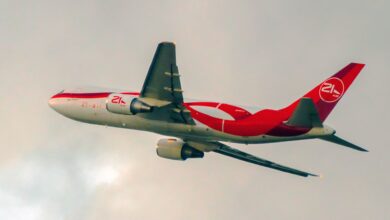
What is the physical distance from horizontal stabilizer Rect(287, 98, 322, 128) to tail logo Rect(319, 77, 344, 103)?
4.05 meters

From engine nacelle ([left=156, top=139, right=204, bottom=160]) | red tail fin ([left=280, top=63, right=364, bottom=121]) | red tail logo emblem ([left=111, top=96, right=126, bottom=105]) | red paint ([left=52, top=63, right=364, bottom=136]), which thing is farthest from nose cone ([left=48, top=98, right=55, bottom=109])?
red tail fin ([left=280, top=63, right=364, bottom=121])

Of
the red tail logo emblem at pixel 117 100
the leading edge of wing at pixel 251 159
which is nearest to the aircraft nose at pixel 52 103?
the red tail logo emblem at pixel 117 100

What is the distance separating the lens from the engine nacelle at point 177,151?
7619cm

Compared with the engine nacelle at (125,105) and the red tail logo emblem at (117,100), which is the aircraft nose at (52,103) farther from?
the red tail logo emblem at (117,100)

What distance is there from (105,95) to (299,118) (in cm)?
1757

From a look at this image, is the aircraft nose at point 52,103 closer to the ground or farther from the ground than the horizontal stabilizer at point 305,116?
closer to the ground

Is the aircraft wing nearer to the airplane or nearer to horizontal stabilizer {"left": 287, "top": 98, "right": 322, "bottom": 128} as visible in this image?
the airplane

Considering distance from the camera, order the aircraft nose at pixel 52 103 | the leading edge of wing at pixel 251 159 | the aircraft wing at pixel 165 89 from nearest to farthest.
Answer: the aircraft wing at pixel 165 89, the leading edge of wing at pixel 251 159, the aircraft nose at pixel 52 103

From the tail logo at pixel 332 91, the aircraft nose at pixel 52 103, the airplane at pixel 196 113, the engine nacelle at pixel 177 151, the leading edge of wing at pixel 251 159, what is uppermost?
the tail logo at pixel 332 91

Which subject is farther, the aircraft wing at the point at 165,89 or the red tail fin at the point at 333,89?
the red tail fin at the point at 333,89

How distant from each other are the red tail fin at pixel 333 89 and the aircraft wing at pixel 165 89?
799 cm

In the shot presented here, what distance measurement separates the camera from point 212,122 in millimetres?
70750

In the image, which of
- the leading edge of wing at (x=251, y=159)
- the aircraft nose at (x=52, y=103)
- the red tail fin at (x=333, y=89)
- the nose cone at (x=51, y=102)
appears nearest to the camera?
the red tail fin at (x=333, y=89)

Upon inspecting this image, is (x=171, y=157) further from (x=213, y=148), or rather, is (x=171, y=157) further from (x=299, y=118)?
(x=299, y=118)
